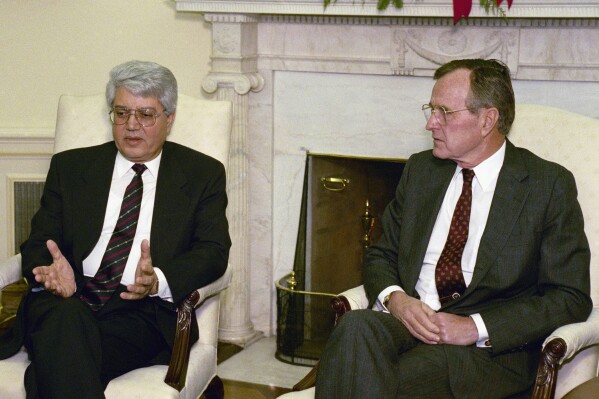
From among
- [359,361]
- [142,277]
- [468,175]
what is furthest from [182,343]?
[468,175]

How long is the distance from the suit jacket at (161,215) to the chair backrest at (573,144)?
3.46ft

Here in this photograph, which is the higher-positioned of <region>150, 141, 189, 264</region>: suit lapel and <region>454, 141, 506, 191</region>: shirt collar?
<region>454, 141, 506, 191</region>: shirt collar

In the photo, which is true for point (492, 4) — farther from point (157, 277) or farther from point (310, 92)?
point (157, 277)

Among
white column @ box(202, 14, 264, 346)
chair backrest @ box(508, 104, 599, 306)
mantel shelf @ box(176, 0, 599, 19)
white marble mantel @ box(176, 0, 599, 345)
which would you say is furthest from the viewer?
white column @ box(202, 14, 264, 346)

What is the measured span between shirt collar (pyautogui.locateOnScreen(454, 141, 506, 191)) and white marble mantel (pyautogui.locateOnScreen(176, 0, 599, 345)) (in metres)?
0.93

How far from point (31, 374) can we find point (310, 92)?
6.63 ft

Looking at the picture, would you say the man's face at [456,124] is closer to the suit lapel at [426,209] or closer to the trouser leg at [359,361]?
the suit lapel at [426,209]

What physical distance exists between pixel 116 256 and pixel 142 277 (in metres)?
0.27

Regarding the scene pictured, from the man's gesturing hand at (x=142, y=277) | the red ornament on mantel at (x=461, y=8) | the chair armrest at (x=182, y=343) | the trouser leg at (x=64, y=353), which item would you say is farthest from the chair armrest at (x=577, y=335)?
the red ornament on mantel at (x=461, y=8)

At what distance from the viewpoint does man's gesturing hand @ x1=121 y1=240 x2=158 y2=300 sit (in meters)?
2.80

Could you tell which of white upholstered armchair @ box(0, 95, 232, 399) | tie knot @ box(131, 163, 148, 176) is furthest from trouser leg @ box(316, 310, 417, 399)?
tie knot @ box(131, 163, 148, 176)

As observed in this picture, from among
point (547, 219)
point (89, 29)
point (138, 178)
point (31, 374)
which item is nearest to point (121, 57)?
point (89, 29)

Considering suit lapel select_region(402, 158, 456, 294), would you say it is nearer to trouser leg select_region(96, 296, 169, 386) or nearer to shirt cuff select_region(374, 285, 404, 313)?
shirt cuff select_region(374, 285, 404, 313)

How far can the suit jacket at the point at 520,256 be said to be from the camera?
2725mm
